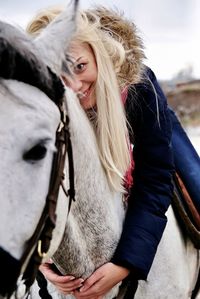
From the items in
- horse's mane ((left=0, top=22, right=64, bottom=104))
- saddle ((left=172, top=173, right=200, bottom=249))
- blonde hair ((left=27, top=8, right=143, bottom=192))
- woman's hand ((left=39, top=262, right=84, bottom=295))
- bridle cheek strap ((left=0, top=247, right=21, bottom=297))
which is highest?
horse's mane ((left=0, top=22, right=64, bottom=104))

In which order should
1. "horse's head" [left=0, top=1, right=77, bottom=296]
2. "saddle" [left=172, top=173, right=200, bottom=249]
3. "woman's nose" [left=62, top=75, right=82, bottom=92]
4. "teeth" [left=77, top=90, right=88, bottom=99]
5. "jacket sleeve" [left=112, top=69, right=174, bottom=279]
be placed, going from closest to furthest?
"horse's head" [left=0, top=1, right=77, bottom=296] → "woman's nose" [left=62, top=75, right=82, bottom=92] → "teeth" [left=77, top=90, right=88, bottom=99] → "jacket sleeve" [left=112, top=69, right=174, bottom=279] → "saddle" [left=172, top=173, right=200, bottom=249]

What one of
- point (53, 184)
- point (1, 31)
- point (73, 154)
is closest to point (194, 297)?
point (73, 154)

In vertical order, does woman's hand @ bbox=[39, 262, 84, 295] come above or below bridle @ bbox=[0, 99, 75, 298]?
below

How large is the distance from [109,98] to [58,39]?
1.60 ft

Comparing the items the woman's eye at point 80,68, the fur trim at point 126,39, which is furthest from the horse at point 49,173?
the fur trim at point 126,39

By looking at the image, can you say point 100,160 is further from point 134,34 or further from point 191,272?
point 191,272

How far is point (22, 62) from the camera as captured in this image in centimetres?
171

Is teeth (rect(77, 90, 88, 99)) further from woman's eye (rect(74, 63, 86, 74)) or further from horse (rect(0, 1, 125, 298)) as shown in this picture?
horse (rect(0, 1, 125, 298))

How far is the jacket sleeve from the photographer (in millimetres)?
2383

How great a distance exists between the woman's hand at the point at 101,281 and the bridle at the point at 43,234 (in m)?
0.45

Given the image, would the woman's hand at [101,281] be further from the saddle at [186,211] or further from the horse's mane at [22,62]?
the horse's mane at [22,62]

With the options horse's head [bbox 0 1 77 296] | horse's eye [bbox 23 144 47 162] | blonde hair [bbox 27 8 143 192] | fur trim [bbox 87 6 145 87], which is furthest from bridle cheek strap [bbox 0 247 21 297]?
fur trim [bbox 87 6 145 87]

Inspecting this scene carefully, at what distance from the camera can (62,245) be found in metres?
2.16

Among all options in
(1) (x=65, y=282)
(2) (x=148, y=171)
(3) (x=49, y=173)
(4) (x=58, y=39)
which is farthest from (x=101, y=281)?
(4) (x=58, y=39)
